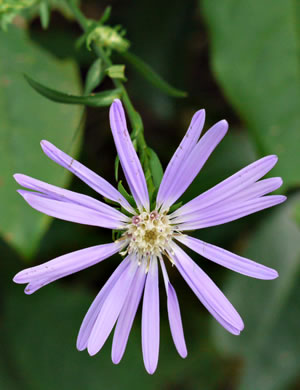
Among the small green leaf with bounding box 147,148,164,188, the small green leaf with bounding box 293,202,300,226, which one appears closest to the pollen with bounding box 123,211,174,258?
the small green leaf with bounding box 147,148,164,188

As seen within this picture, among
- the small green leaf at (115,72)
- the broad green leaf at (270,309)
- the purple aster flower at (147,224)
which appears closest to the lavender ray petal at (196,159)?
the purple aster flower at (147,224)

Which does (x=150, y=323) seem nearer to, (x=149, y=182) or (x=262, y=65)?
(x=149, y=182)

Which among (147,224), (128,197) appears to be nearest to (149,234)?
(147,224)

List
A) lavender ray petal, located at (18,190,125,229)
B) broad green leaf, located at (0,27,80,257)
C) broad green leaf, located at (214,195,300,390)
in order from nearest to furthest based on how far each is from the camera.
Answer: lavender ray petal, located at (18,190,125,229) → broad green leaf, located at (0,27,80,257) → broad green leaf, located at (214,195,300,390)

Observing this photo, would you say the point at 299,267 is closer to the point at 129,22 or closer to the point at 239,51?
the point at 239,51

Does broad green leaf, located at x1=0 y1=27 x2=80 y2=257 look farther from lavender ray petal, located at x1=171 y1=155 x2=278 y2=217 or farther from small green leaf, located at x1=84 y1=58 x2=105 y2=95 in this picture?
lavender ray petal, located at x1=171 y1=155 x2=278 y2=217

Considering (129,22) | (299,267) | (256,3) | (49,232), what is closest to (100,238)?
(49,232)

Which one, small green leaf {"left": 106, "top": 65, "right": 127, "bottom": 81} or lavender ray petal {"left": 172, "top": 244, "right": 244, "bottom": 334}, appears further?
small green leaf {"left": 106, "top": 65, "right": 127, "bottom": 81}

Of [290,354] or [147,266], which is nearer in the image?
[147,266]
